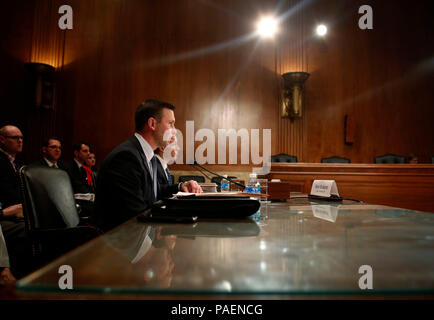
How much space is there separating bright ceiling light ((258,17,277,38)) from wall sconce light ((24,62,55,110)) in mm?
4113

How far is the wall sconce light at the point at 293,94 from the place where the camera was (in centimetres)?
530

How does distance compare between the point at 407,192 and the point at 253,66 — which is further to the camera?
the point at 253,66

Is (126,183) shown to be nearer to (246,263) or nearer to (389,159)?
(246,263)

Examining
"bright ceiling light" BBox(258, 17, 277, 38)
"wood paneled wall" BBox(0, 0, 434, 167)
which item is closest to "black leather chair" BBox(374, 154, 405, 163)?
"wood paneled wall" BBox(0, 0, 434, 167)

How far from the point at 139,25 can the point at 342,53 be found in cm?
417

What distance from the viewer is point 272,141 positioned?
544 centimetres

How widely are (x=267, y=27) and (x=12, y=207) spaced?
5.30m

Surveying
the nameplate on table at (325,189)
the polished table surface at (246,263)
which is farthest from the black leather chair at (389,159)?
the polished table surface at (246,263)

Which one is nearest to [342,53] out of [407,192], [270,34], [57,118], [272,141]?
Result: [270,34]

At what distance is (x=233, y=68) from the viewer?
5.58m

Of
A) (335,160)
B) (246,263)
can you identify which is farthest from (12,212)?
(335,160)

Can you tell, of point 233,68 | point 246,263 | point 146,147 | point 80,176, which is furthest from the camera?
point 233,68

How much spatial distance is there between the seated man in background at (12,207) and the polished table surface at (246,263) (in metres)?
1.24
